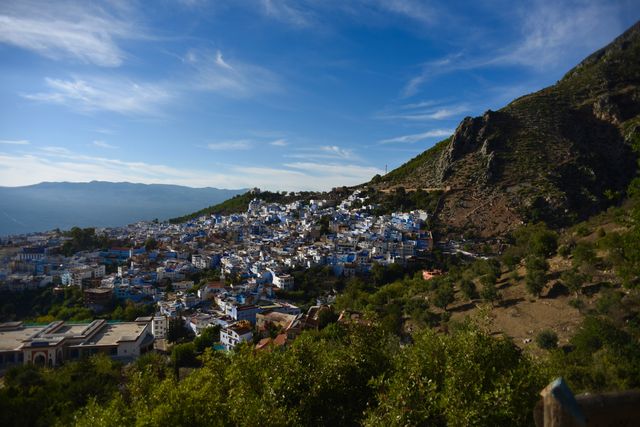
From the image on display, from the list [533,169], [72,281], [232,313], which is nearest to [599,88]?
[533,169]

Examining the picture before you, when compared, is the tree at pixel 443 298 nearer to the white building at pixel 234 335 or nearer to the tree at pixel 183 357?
the white building at pixel 234 335

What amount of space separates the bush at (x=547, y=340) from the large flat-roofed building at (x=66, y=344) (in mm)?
18896

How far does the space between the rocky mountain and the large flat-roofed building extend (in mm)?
27944

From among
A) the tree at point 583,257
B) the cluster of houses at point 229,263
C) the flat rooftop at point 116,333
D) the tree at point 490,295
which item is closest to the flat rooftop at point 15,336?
the flat rooftop at point 116,333

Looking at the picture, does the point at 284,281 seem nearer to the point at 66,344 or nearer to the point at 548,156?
the point at 66,344

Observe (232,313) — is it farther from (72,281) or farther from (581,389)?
Result: (581,389)

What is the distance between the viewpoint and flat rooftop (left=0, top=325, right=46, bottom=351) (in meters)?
21.4

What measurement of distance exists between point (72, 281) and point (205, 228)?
24.6 m

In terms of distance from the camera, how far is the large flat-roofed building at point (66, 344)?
2053 centimetres

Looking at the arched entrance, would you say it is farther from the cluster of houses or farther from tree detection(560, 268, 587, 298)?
tree detection(560, 268, 587, 298)

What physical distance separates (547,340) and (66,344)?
885 inches

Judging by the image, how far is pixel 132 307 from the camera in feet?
95.0

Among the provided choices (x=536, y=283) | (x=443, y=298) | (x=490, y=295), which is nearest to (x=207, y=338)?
(x=443, y=298)

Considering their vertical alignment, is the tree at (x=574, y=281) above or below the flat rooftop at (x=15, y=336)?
above
